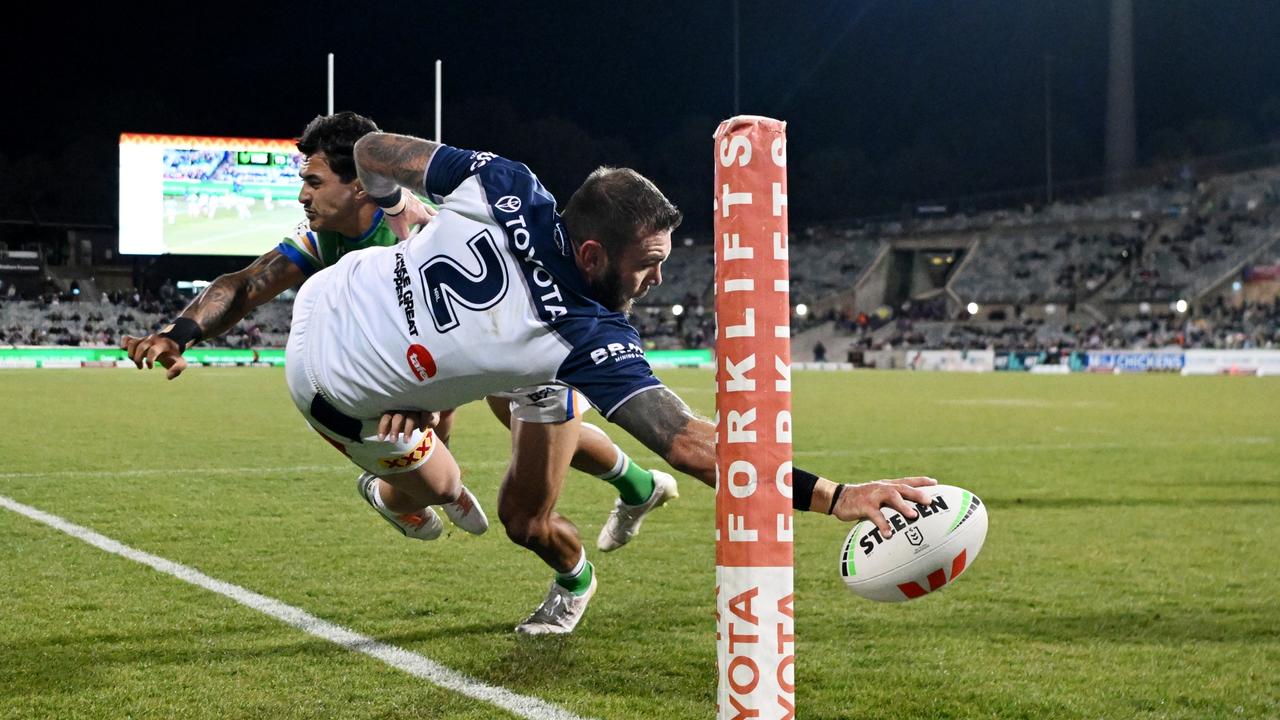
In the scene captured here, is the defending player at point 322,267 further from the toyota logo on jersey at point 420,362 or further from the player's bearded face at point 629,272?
the player's bearded face at point 629,272

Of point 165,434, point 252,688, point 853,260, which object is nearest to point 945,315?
point 853,260

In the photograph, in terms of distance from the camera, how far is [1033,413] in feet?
66.9

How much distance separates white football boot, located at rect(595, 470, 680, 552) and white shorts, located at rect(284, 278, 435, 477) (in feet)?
6.30

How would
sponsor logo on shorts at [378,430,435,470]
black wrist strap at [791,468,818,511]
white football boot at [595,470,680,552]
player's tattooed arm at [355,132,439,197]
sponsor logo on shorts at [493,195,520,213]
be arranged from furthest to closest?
white football boot at [595,470,680,552], sponsor logo on shorts at [378,430,435,470], player's tattooed arm at [355,132,439,197], sponsor logo on shorts at [493,195,520,213], black wrist strap at [791,468,818,511]

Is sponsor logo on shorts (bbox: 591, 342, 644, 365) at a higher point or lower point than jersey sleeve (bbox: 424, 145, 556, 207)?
lower

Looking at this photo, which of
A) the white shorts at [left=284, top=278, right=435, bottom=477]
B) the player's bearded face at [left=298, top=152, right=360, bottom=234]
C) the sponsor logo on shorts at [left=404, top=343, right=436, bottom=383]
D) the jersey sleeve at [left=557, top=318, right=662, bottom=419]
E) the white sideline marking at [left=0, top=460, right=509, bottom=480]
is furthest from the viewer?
the white sideline marking at [left=0, top=460, right=509, bottom=480]

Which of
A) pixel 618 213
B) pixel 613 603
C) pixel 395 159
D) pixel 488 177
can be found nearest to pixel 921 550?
pixel 618 213

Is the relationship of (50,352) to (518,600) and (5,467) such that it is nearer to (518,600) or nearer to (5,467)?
(5,467)

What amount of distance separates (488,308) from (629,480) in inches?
114

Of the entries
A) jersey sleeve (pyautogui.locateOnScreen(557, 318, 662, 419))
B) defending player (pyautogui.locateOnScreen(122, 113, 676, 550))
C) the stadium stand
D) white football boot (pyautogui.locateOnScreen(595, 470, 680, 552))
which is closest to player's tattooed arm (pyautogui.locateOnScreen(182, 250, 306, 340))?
defending player (pyautogui.locateOnScreen(122, 113, 676, 550))

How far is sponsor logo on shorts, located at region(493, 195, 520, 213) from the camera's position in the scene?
3.43m

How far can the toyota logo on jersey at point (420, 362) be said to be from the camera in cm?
358

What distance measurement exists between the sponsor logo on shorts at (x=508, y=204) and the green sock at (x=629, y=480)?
9.03 ft

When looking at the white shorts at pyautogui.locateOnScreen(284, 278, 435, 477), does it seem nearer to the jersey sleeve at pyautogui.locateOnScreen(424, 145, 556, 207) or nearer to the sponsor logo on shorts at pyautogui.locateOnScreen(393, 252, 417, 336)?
the sponsor logo on shorts at pyautogui.locateOnScreen(393, 252, 417, 336)
